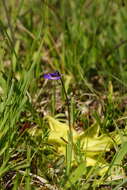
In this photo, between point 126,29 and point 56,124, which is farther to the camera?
point 126,29

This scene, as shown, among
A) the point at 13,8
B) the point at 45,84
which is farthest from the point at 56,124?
the point at 13,8

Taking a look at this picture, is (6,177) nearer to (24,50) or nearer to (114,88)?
(114,88)

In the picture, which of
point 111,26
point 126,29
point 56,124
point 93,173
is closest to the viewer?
point 93,173

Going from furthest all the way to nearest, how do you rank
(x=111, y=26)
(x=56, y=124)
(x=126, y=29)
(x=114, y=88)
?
(x=111, y=26)
(x=126, y=29)
(x=114, y=88)
(x=56, y=124)

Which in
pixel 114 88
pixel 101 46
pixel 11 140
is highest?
pixel 101 46

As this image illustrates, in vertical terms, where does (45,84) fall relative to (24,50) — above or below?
below

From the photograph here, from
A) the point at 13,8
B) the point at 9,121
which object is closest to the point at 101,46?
the point at 13,8
